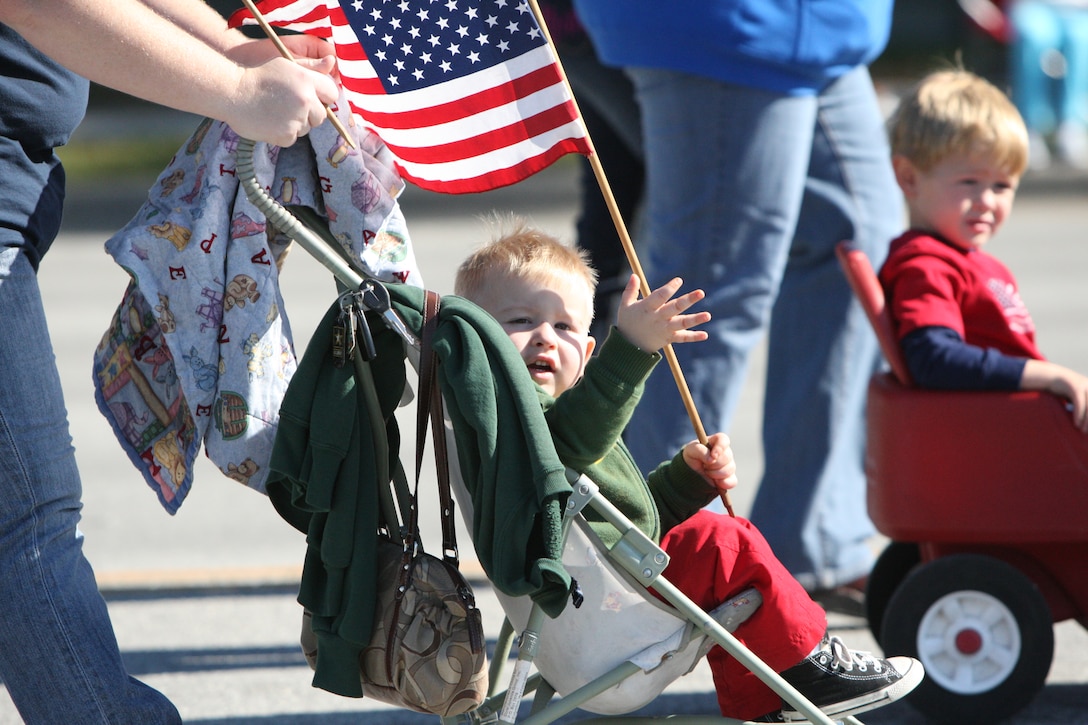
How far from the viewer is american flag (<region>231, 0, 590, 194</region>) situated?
2498 millimetres

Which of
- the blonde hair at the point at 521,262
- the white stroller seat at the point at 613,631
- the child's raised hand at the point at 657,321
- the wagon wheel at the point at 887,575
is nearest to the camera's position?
the child's raised hand at the point at 657,321

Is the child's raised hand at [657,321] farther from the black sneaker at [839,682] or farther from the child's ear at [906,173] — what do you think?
the child's ear at [906,173]

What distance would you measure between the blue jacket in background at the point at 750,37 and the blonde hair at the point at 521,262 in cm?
97

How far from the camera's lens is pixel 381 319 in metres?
2.36

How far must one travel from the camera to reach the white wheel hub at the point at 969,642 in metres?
3.16

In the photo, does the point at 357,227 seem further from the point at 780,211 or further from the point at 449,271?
the point at 449,271

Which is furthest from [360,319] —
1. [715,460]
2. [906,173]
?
[906,173]

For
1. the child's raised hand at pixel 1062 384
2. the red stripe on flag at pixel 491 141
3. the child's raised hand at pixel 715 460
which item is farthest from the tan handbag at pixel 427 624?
the child's raised hand at pixel 1062 384

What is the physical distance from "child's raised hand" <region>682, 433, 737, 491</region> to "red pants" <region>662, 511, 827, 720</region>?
152mm

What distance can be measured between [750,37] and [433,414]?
154 centimetres

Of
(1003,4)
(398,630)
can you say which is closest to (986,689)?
(398,630)

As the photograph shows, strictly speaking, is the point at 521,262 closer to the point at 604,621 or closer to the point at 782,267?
the point at 604,621

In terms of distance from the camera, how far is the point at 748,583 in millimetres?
2525

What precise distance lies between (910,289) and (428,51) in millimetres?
1344
